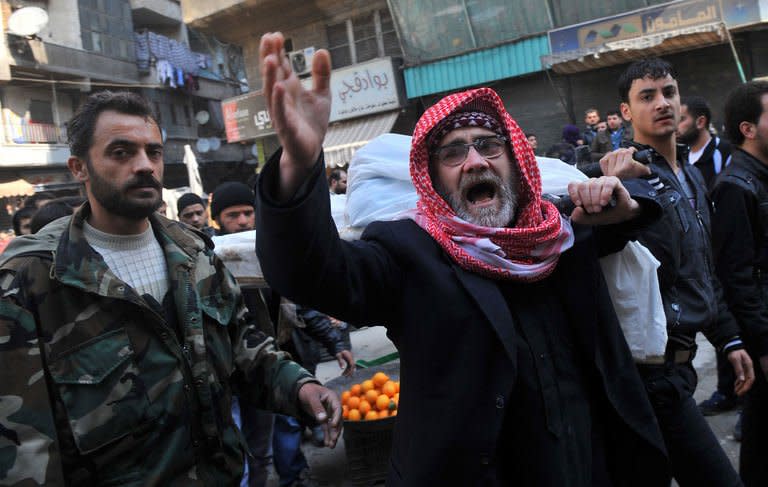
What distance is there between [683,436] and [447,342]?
1.33 metres

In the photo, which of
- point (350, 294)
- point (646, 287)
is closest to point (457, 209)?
point (350, 294)

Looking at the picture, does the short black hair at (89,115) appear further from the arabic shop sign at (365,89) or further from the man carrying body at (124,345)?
the arabic shop sign at (365,89)

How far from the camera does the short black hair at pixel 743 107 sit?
9.83 ft

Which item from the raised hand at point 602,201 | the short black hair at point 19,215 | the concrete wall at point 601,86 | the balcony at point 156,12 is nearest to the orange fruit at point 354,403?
the raised hand at point 602,201

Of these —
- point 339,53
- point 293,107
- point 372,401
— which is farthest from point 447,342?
point 339,53

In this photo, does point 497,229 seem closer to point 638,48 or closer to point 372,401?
point 372,401

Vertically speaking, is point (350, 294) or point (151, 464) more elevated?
point (350, 294)

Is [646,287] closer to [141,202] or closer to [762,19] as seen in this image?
[141,202]

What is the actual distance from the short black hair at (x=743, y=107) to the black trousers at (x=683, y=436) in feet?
4.97

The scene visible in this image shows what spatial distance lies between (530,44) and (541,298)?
12.7 meters

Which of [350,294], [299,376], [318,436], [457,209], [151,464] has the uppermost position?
[457,209]

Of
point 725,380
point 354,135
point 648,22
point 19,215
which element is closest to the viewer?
Answer: point 725,380

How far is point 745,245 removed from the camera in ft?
9.18

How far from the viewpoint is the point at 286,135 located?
1.22 metres
